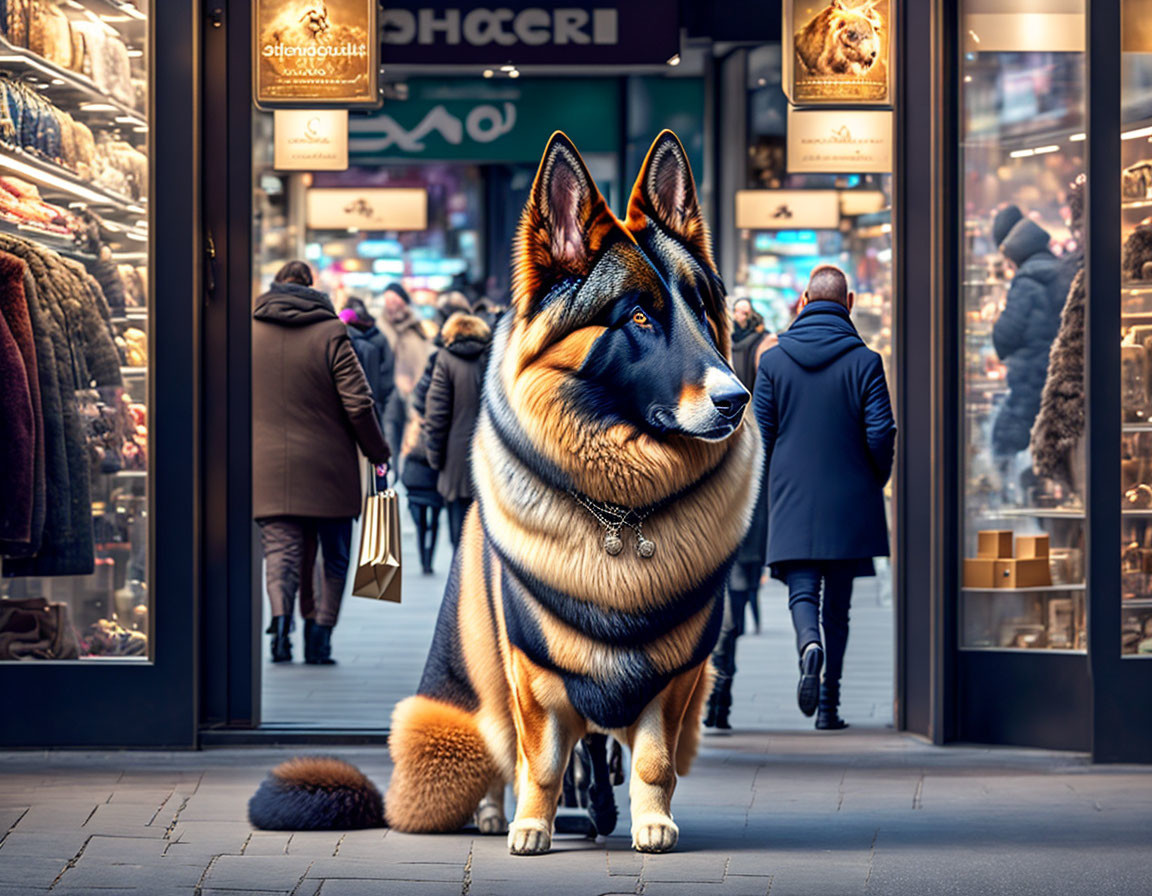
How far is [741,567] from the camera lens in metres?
8.88

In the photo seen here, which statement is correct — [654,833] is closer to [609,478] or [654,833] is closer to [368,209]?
[609,478]

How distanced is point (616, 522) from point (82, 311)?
9.59ft

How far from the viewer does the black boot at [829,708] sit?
24.8 ft

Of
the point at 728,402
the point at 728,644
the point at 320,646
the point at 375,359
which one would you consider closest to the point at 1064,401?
the point at 728,644

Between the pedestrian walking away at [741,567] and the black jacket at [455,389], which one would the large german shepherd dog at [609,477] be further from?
the black jacket at [455,389]

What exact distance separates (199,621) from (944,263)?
3205 millimetres

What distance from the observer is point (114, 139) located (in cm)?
724

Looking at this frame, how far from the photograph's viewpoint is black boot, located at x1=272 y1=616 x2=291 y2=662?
965 cm

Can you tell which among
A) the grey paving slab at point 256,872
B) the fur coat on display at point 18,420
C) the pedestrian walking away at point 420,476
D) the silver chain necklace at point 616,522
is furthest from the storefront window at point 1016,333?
the pedestrian walking away at point 420,476

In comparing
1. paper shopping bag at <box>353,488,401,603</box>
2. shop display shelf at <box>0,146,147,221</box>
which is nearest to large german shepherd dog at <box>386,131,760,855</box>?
paper shopping bag at <box>353,488,401,603</box>

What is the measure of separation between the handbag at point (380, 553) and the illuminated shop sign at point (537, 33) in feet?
13.1

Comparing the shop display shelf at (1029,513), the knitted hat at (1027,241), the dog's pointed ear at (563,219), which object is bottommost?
the shop display shelf at (1029,513)

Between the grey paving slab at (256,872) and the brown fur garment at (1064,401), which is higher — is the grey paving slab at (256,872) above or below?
below

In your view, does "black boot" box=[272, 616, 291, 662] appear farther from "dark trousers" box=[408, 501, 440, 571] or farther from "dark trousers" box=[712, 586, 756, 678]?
"dark trousers" box=[408, 501, 440, 571]
